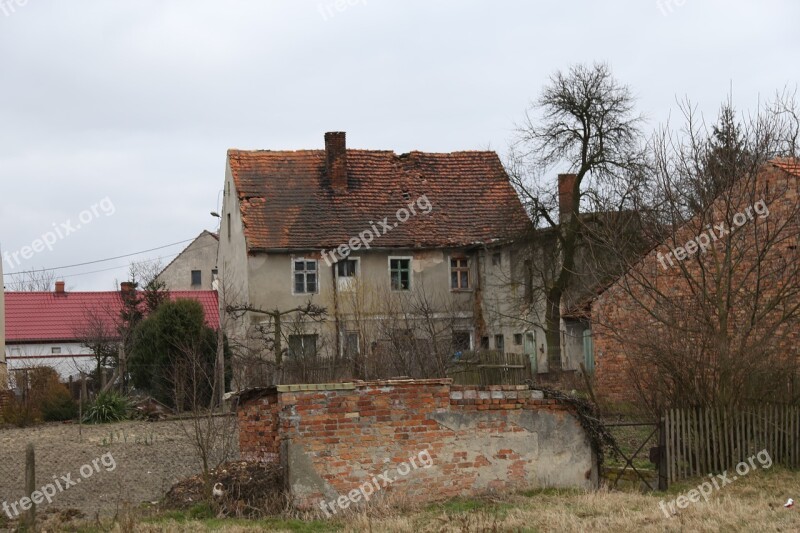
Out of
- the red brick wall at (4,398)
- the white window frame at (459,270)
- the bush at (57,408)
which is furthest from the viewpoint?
the white window frame at (459,270)

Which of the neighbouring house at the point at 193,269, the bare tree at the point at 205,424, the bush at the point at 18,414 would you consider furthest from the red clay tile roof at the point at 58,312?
the bare tree at the point at 205,424

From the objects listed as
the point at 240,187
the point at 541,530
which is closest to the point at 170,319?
the point at 240,187

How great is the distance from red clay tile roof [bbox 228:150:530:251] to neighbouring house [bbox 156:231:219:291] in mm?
23574

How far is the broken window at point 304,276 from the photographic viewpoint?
1422 inches

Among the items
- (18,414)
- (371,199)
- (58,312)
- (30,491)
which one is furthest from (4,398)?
(58,312)

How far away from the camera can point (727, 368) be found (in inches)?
631

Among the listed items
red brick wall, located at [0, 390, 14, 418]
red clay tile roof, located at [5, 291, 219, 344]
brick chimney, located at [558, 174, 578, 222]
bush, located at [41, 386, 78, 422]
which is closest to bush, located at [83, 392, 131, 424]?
bush, located at [41, 386, 78, 422]

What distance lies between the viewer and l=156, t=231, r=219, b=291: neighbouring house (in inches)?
2402

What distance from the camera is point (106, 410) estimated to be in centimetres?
2641

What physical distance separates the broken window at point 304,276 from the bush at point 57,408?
10411 millimetres

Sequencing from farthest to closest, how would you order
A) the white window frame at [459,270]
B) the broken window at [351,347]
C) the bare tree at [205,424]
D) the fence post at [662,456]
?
the white window frame at [459,270], the broken window at [351,347], the fence post at [662,456], the bare tree at [205,424]

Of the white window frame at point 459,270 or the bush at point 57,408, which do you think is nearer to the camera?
the bush at point 57,408

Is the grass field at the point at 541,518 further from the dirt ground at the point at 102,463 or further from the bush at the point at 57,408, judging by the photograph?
the bush at the point at 57,408

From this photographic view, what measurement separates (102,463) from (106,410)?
28.7ft
